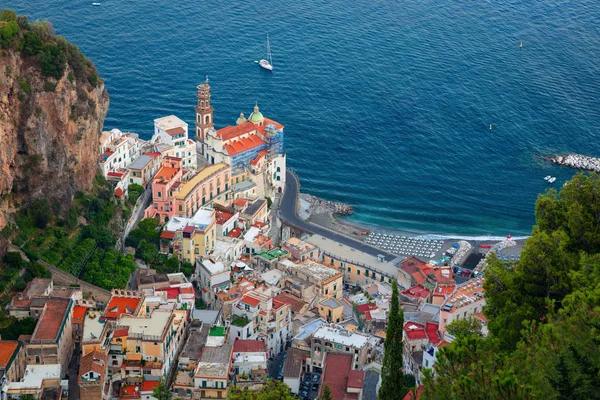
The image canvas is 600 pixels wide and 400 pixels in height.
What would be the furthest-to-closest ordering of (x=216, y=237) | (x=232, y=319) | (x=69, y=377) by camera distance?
(x=216, y=237)
(x=232, y=319)
(x=69, y=377)

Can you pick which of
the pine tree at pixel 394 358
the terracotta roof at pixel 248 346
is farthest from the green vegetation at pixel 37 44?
the pine tree at pixel 394 358

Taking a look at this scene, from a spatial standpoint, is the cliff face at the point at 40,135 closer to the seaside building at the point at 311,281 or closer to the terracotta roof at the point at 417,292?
the seaside building at the point at 311,281

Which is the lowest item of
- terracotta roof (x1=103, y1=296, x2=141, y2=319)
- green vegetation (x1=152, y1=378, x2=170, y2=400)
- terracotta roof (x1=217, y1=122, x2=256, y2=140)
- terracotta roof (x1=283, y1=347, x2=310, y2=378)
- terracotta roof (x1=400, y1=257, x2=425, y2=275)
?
green vegetation (x1=152, y1=378, x2=170, y2=400)

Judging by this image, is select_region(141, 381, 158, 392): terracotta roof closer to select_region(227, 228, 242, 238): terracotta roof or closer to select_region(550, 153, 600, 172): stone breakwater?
select_region(227, 228, 242, 238): terracotta roof

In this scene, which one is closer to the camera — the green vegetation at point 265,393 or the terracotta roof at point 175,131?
the green vegetation at point 265,393

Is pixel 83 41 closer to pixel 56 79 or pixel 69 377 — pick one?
pixel 56 79

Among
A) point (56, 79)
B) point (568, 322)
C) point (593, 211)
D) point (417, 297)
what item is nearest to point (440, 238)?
point (417, 297)

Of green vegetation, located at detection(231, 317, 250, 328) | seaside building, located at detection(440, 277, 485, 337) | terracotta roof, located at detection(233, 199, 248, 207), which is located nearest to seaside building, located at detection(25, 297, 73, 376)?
green vegetation, located at detection(231, 317, 250, 328)
